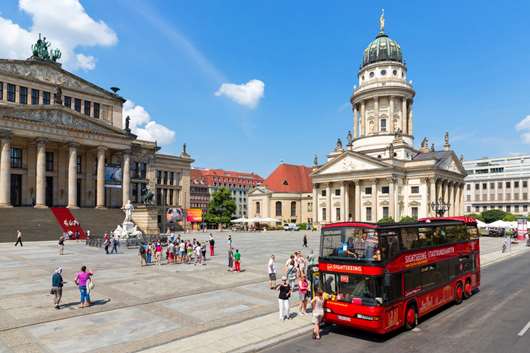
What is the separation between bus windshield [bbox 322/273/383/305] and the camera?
10.8 metres

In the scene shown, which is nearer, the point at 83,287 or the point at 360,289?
the point at 360,289

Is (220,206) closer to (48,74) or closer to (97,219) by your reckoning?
(97,219)

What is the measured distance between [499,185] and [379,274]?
116 meters

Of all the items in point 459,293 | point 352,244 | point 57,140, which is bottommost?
point 459,293

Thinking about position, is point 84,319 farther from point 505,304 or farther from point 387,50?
point 387,50

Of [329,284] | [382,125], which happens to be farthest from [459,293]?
[382,125]

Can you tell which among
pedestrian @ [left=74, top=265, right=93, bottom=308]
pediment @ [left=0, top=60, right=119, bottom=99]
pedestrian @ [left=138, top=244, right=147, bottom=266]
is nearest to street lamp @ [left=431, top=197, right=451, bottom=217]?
pedestrian @ [left=138, top=244, right=147, bottom=266]

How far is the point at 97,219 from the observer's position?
159 ft

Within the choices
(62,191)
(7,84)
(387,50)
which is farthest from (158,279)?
(387,50)

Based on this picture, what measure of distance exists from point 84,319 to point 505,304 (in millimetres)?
16962

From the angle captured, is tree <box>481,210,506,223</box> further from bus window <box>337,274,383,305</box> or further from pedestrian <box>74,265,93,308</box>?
pedestrian <box>74,265,93,308</box>

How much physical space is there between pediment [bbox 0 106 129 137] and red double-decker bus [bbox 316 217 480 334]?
47518mm

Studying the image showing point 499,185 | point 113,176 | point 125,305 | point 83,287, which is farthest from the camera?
point 499,185

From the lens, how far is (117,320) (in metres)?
12.5
